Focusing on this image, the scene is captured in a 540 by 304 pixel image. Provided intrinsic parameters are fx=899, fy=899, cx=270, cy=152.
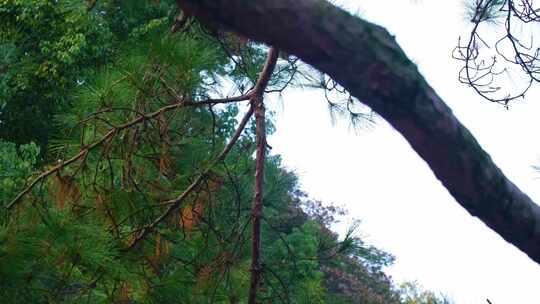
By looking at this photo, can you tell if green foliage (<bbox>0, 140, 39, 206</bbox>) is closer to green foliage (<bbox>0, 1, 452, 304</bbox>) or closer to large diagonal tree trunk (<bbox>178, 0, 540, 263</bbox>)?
green foliage (<bbox>0, 1, 452, 304</bbox>)

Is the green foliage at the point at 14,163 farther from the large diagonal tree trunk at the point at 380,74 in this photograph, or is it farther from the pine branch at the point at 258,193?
the large diagonal tree trunk at the point at 380,74

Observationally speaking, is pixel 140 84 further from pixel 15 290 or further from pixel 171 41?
pixel 15 290

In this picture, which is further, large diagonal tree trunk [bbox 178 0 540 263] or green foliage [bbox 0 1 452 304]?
green foliage [bbox 0 1 452 304]

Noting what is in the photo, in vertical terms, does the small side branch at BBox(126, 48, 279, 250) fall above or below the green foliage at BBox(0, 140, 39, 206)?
below

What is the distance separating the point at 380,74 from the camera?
0.96 meters

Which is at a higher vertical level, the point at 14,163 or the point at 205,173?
the point at 14,163

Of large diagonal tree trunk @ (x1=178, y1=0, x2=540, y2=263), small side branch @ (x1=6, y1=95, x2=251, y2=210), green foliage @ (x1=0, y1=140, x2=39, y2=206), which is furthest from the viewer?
green foliage @ (x1=0, y1=140, x2=39, y2=206)

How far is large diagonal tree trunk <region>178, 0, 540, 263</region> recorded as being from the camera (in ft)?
2.95

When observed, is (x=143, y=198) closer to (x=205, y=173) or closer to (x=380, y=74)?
(x=205, y=173)

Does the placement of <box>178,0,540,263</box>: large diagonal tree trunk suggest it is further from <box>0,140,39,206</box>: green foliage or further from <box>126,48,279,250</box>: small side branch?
<box>0,140,39,206</box>: green foliage

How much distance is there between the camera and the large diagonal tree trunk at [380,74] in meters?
0.90

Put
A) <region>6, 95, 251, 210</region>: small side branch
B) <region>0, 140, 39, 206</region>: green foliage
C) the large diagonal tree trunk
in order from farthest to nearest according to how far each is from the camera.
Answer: <region>0, 140, 39, 206</region>: green foliage, <region>6, 95, 251, 210</region>: small side branch, the large diagonal tree trunk

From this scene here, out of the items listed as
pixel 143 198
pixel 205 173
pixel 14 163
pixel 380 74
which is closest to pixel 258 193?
pixel 205 173

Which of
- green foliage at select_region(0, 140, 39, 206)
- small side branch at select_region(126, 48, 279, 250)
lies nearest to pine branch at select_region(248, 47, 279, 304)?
small side branch at select_region(126, 48, 279, 250)
